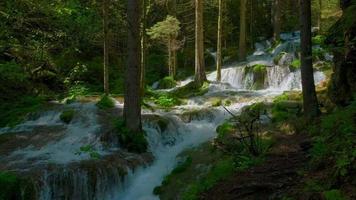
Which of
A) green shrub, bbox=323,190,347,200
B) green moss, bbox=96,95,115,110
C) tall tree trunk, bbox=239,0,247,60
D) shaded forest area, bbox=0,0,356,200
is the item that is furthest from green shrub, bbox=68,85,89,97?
green shrub, bbox=323,190,347,200

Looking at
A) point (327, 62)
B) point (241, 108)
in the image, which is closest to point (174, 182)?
point (241, 108)

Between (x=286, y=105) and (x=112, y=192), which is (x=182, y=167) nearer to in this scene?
(x=112, y=192)

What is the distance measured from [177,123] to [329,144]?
8076 millimetres

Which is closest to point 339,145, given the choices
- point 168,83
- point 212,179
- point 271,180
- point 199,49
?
point 271,180

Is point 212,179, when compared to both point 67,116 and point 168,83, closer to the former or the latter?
point 67,116

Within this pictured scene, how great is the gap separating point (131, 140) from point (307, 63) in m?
5.23

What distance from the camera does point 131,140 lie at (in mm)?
11891

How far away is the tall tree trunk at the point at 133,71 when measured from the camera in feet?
37.4

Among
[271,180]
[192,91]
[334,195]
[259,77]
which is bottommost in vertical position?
[271,180]

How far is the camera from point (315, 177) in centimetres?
584

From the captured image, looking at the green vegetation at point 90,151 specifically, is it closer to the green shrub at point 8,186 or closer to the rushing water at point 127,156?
the rushing water at point 127,156

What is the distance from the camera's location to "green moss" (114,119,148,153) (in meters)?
11.8

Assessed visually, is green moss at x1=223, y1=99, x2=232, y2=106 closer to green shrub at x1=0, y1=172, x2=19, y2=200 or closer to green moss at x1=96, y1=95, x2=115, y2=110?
green moss at x1=96, y1=95, x2=115, y2=110

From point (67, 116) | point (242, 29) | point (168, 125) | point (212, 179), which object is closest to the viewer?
point (212, 179)
